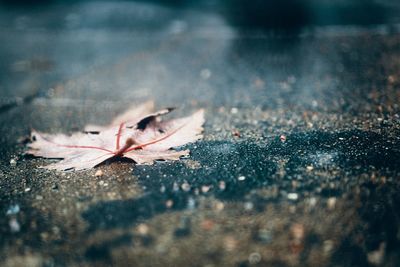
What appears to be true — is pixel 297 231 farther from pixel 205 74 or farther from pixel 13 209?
pixel 205 74

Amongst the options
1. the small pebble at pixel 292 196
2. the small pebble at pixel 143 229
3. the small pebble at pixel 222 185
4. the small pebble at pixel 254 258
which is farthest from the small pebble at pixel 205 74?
the small pebble at pixel 254 258

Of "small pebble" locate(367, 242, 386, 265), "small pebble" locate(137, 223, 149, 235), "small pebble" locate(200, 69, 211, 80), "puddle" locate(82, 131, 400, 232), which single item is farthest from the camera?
"small pebble" locate(200, 69, 211, 80)

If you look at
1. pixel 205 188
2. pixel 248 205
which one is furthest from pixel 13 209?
pixel 248 205

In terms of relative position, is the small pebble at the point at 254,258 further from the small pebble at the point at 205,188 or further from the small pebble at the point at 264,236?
the small pebble at the point at 205,188

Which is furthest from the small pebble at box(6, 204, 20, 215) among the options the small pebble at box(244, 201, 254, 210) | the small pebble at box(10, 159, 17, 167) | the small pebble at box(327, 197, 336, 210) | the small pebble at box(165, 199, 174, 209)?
the small pebble at box(327, 197, 336, 210)

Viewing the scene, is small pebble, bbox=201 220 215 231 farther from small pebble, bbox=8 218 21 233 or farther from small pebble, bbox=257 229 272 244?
small pebble, bbox=8 218 21 233
